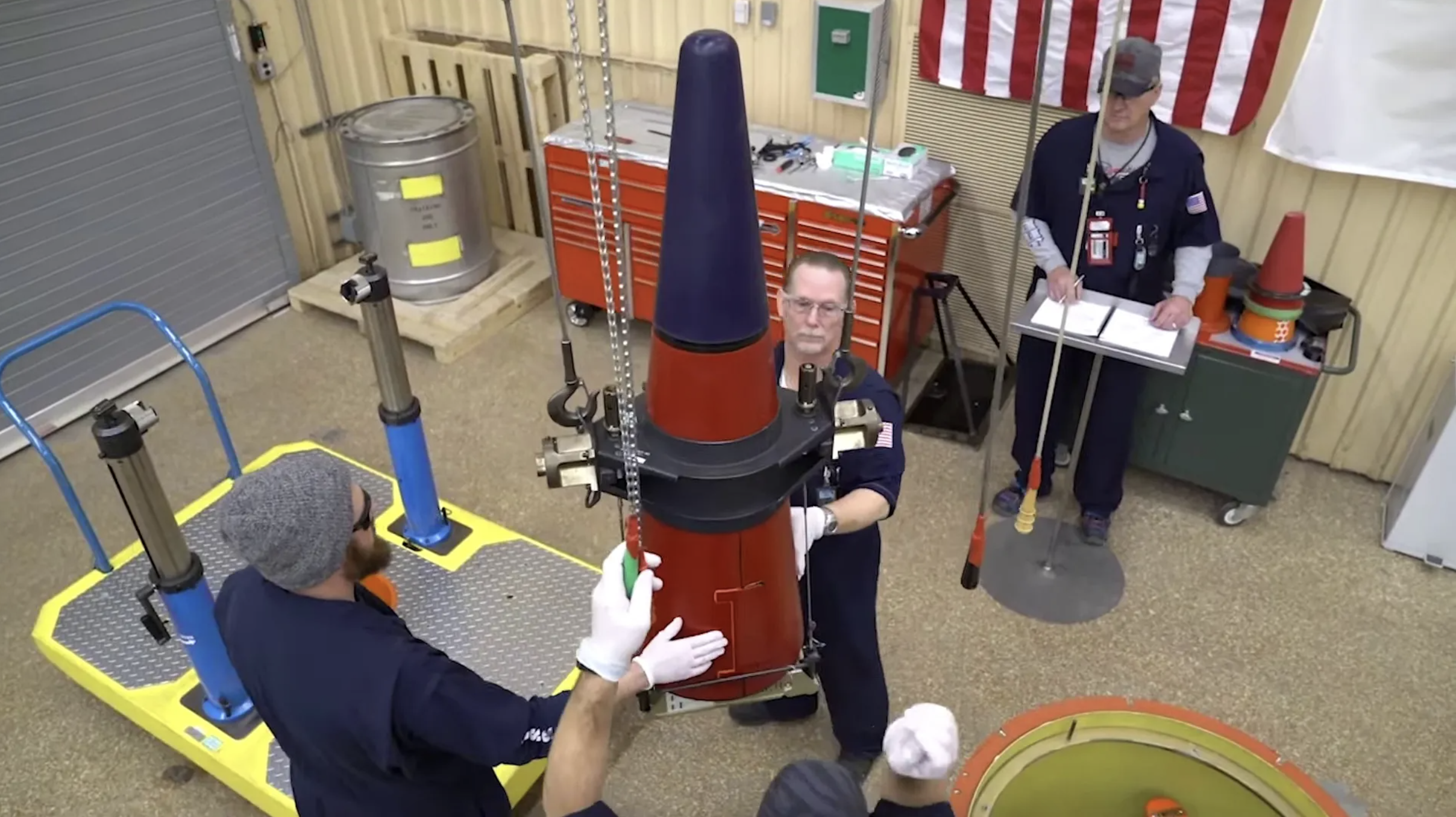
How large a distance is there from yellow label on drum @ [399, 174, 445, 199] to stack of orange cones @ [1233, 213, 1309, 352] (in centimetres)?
302

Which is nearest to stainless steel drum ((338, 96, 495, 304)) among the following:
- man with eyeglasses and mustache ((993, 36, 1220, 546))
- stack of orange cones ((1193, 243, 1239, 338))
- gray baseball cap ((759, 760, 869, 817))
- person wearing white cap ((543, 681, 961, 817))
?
man with eyeglasses and mustache ((993, 36, 1220, 546))

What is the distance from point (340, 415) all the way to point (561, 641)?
1.67 m

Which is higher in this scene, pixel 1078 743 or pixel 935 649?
pixel 1078 743

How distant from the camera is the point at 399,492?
3.12 meters

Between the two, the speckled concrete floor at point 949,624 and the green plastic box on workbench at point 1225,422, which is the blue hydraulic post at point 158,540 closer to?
the speckled concrete floor at point 949,624

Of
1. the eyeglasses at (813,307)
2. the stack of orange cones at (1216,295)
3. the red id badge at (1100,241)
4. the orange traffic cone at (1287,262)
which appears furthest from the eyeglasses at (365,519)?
the orange traffic cone at (1287,262)

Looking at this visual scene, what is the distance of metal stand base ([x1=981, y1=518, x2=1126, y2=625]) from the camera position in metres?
3.12

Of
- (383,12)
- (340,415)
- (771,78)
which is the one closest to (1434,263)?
(771,78)

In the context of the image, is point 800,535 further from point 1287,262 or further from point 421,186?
point 421,186

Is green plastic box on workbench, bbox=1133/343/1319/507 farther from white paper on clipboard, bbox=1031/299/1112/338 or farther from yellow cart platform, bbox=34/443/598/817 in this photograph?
yellow cart platform, bbox=34/443/598/817

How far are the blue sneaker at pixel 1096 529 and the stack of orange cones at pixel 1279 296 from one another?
2.32 feet

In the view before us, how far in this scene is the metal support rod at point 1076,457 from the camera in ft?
9.21

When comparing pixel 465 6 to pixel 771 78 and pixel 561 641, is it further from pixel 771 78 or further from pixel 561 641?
pixel 561 641

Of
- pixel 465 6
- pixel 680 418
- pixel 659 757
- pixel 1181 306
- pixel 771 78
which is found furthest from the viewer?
pixel 465 6
